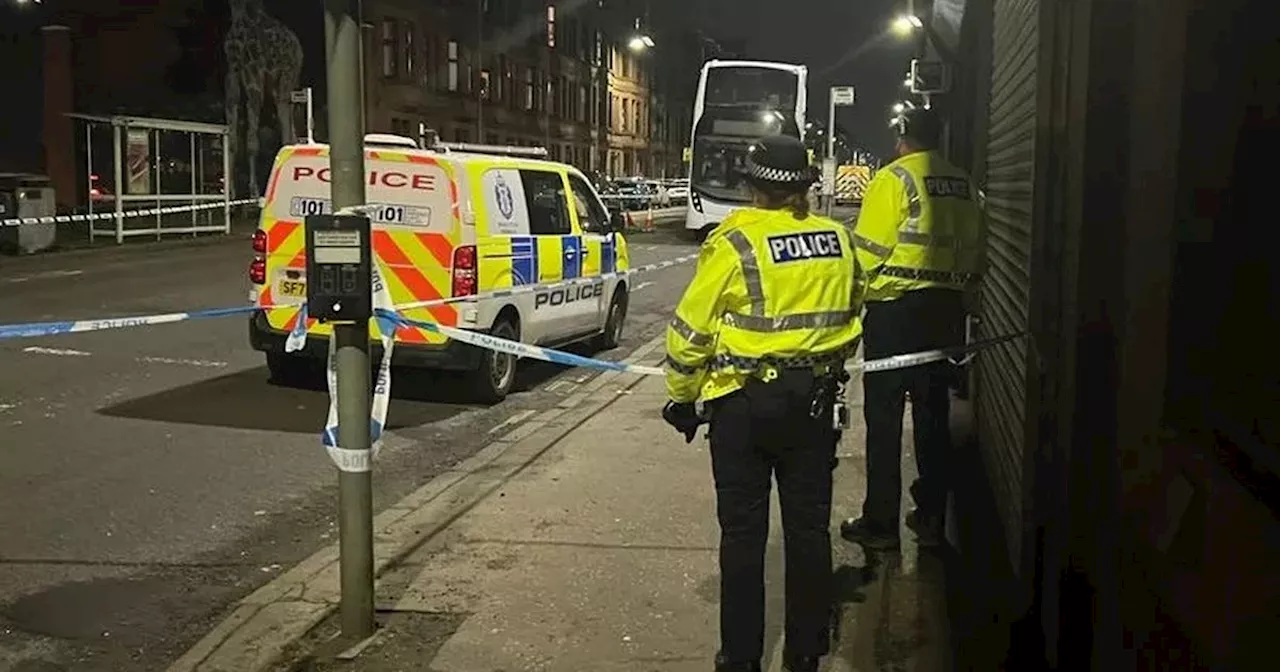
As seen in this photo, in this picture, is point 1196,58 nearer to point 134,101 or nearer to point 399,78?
point 134,101

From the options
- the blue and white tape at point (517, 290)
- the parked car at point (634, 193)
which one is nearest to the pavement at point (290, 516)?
the blue and white tape at point (517, 290)

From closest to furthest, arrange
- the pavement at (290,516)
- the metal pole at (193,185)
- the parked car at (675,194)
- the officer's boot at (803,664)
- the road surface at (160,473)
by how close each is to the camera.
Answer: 1. the officer's boot at (803,664)
2. the pavement at (290,516)
3. the road surface at (160,473)
4. the metal pole at (193,185)
5. the parked car at (675,194)

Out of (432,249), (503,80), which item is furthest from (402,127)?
(432,249)

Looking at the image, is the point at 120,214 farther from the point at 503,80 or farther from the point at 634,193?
the point at 503,80

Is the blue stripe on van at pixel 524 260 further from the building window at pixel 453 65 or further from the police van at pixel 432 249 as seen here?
the building window at pixel 453 65

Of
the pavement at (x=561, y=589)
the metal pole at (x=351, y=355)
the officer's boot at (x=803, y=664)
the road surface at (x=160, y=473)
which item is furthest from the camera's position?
the road surface at (x=160, y=473)

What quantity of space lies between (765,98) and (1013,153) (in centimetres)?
2663

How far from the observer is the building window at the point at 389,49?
43344 mm

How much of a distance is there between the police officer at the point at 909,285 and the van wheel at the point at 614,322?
6.87 m

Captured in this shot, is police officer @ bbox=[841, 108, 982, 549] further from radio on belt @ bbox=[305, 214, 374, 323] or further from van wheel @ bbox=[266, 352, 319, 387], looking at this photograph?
van wheel @ bbox=[266, 352, 319, 387]

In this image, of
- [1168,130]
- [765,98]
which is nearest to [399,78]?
[765,98]

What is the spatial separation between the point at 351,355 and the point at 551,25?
57.7m

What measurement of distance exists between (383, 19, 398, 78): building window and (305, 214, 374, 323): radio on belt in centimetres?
4017

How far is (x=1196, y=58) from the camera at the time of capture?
300 cm
